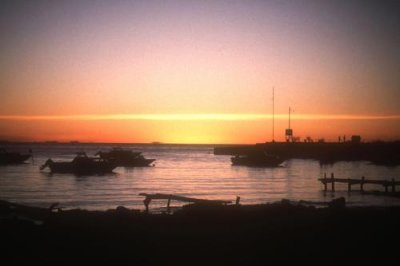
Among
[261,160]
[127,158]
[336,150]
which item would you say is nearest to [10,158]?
[127,158]

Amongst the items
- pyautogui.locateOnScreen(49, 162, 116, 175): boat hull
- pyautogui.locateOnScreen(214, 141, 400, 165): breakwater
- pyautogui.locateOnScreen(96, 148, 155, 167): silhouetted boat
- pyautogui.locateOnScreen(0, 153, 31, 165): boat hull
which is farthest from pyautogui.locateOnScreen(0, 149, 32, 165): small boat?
pyautogui.locateOnScreen(214, 141, 400, 165): breakwater

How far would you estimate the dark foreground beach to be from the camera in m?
13.8

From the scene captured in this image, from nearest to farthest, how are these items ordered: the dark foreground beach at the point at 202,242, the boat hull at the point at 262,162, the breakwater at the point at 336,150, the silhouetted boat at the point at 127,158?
1. the dark foreground beach at the point at 202,242
2. the silhouetted boat at the point at 127,158
3. the boat hull at the point at 262,162
4. the breakwater at the point at 336,150

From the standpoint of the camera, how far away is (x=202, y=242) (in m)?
15.6

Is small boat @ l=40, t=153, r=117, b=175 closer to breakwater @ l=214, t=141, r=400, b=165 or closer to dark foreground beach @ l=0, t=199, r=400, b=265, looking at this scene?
dark foreground beach @ l=0, t=199, r=400, b=265

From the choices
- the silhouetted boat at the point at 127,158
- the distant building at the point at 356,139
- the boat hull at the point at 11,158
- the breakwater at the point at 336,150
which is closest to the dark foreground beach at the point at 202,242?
the silhouetted boat at the point at 127,158

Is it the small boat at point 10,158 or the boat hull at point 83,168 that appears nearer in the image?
the boat hull at point 83,168

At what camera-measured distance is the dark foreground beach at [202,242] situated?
13805 mm

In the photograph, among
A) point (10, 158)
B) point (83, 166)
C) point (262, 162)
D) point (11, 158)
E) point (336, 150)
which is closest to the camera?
point (83, 166)

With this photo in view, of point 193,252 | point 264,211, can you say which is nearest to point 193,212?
point 264,211

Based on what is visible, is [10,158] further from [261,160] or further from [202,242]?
[202,242]

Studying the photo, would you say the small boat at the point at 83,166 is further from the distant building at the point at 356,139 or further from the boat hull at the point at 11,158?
the distant building at the point at 356,139

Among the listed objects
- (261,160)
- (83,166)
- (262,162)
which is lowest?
(262,162)

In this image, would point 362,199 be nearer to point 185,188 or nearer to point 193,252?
point 185,188
